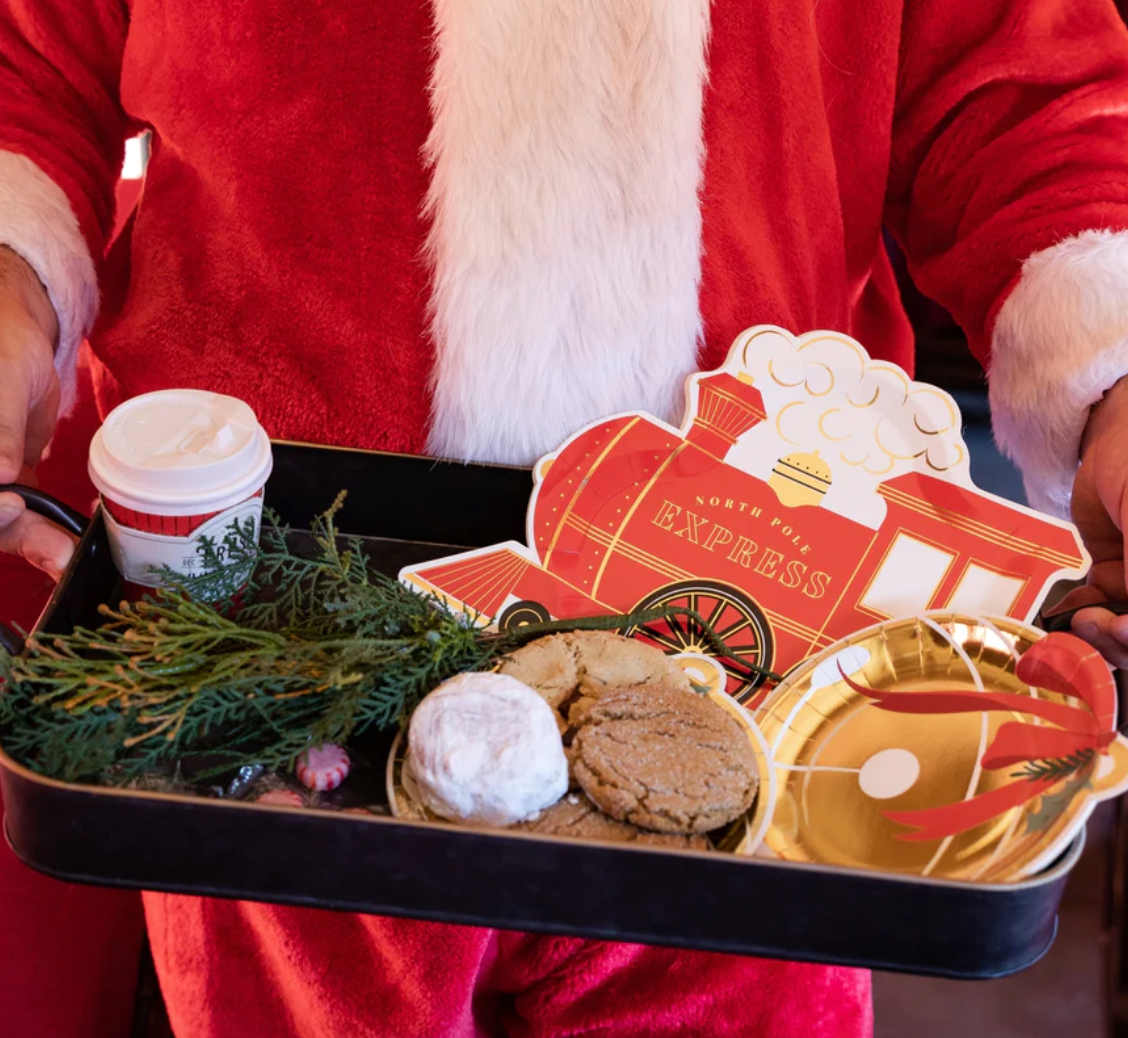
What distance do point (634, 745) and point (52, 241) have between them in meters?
0.54

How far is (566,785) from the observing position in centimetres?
57

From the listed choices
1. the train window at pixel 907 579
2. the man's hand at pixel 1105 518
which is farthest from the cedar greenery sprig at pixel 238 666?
the man's hand at pixel 1105 518

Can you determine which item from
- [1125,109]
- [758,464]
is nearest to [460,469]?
[758,464]

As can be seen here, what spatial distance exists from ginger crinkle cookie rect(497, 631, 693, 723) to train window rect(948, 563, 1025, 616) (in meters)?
0.19

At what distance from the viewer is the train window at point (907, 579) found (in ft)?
2.32

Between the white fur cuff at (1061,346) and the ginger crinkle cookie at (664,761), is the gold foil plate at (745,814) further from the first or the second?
the white fur cuff at (1061,346)

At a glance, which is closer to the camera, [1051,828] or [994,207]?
[1051,828]

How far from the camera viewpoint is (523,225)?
70 centimetres

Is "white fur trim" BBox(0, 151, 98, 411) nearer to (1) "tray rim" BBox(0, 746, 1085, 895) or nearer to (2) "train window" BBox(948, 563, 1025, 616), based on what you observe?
(1) "tray rim" BBox(0, 746, 1085, 895)

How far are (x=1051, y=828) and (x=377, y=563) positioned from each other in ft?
1.49

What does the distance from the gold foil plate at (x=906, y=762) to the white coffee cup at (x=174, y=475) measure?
33 centimetres

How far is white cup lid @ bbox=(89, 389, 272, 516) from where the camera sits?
0.62m

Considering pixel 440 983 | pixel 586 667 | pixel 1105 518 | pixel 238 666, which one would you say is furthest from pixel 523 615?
pixel 1105 518

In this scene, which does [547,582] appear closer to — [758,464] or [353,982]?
[758,464]
